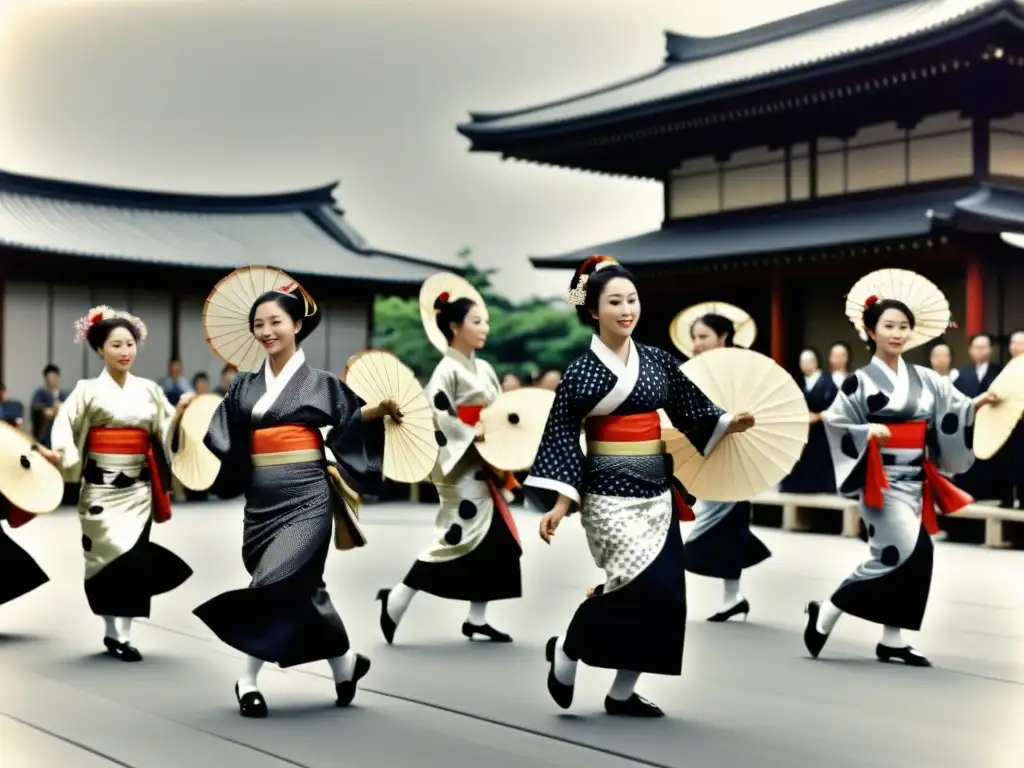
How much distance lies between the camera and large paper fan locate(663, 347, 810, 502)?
5461 mm

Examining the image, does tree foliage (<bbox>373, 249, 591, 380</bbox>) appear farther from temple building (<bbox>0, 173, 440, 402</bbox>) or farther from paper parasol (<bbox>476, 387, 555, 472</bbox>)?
paper parasol (<bbox>476, 387, 555, 472</bbox>)

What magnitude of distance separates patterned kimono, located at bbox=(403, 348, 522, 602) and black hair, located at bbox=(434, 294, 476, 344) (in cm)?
12

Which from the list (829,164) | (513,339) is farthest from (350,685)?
(513,339)

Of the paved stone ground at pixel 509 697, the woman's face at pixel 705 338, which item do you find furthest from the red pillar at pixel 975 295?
the woman's face at pixel 705 338

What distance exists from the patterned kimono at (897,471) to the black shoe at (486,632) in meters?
1.72

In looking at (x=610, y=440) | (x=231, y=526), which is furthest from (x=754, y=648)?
(x=231, y=526)

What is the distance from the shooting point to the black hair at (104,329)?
21.1ft

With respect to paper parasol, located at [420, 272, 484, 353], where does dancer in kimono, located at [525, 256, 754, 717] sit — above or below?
below

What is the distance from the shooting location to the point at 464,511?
→ 22.2 ft

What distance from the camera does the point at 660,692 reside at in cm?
546

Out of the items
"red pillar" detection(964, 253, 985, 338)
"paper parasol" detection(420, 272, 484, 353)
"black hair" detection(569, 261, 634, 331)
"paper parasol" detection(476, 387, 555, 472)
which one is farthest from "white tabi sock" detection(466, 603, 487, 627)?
"red pillar" detection(964, 253, 985, 338)

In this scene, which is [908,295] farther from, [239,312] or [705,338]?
[239,312]

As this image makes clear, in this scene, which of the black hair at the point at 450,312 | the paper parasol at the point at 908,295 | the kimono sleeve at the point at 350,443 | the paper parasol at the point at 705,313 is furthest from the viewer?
the paper parasol at the point at 705,313

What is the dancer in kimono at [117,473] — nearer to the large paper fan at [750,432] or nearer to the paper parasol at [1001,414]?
the large paper fan at [750,432]
